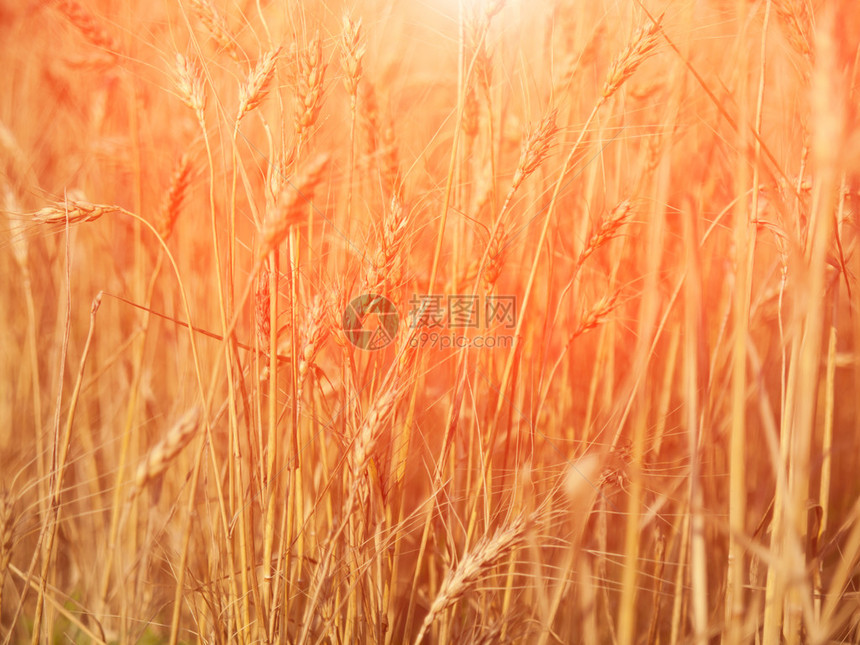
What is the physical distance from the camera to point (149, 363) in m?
1.09

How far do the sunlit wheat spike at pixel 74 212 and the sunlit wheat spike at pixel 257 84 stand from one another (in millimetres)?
231

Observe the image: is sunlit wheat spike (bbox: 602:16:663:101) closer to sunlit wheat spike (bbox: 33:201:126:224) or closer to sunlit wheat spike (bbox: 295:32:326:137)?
sunlit wheat spike (bbox: 295:32:326:137)

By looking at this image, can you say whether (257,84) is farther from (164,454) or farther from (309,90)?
(164,454)

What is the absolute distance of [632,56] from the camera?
2.01 feet

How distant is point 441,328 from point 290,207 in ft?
1.11

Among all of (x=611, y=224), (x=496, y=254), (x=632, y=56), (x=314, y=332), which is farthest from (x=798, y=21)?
(x=314, y=332)

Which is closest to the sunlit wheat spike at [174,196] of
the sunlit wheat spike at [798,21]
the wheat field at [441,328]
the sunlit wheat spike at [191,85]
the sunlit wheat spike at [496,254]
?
the wheat field at [441,328]

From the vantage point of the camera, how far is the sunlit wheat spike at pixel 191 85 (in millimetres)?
605

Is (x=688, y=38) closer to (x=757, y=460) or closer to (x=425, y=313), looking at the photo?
(x=425, y=313)

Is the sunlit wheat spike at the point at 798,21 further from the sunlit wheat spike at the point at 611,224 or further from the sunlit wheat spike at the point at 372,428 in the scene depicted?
the sunlit wheat spike at the point at 372,428

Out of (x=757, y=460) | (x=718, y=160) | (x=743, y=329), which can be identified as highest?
(x=718, y=160)

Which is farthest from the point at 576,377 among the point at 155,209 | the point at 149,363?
the point at 155,209

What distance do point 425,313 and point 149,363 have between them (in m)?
0.81

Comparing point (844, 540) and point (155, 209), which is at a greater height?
point (155, 209)
